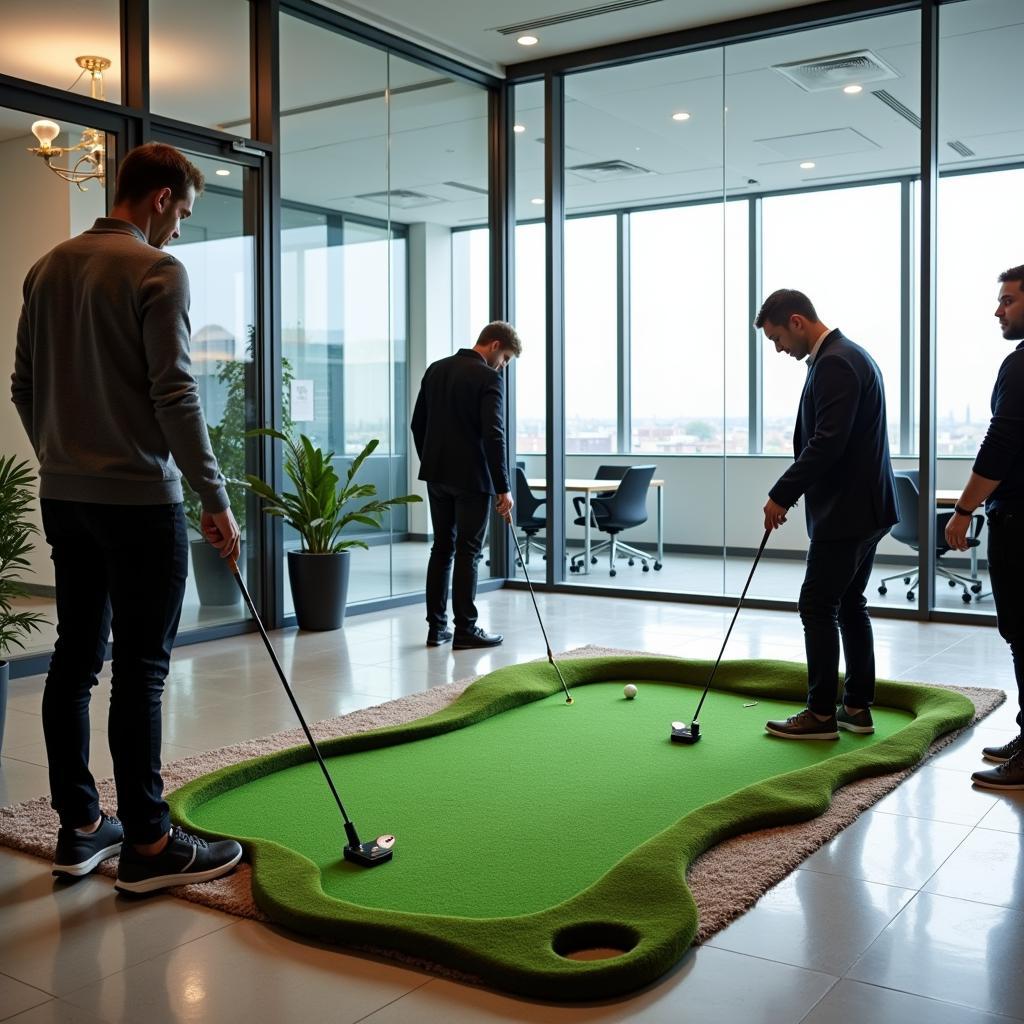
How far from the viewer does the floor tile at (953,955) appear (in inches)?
86.4

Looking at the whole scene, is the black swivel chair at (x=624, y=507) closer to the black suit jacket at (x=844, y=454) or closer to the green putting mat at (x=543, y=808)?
the green putting mat at (x=543, y=808)

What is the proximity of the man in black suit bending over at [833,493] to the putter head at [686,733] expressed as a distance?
11.5 inches

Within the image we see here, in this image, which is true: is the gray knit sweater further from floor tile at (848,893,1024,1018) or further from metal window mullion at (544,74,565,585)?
metal window mullion at (544,74,565,585)

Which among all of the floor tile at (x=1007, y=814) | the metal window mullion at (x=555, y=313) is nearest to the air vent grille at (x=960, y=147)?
the metal window mullion at (x=555, y=313)

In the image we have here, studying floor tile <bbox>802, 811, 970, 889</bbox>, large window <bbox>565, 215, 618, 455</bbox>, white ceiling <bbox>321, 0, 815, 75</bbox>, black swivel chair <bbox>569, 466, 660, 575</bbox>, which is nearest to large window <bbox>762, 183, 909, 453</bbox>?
large window <bbox>565, 215, 618, 455</bbox>

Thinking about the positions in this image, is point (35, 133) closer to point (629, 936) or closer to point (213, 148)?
point (213, 148)

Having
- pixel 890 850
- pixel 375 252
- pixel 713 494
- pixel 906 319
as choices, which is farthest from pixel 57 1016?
pixel 713 494

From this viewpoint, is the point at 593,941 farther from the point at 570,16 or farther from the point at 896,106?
the point at 896,106

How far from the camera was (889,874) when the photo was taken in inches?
110

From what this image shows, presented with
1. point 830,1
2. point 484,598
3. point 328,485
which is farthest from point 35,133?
point 830,1

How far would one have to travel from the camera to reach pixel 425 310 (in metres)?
7.54

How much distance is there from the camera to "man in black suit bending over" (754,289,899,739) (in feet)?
12.3

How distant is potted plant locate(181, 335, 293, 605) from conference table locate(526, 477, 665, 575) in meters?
2.55

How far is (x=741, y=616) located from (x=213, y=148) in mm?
3843
